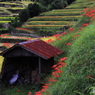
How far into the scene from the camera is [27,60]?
11.2 metres

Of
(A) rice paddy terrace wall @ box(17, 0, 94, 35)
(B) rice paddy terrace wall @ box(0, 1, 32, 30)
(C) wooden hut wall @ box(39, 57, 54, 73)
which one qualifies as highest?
(B) rice paddy terrace wall @ box(0, 1, 32, 30)

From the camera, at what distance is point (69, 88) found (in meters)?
4.99

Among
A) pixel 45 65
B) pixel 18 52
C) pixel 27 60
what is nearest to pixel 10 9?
pixel 27 60

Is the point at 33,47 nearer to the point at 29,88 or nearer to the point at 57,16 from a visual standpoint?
the point at 29,88

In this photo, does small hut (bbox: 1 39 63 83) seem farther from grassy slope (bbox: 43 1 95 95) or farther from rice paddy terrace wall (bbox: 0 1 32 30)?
rice paddy terrace wall (bbox: 0 1 32 30)

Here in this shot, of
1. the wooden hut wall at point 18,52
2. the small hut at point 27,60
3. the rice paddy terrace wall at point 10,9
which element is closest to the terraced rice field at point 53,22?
the rice paddy terrace wall at point 10,9

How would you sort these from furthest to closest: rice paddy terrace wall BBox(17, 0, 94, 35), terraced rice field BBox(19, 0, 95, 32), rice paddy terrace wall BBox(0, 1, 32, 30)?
rice paddy terrace wall BBox(0, 1, 32, 30)
terraced rice field BBox(19, 0, 95, 32)
rice paddy terrace wall BBox(17, 0, 94, 35)

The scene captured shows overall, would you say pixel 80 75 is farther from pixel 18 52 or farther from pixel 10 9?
pixel 10 9

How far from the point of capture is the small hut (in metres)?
9.06

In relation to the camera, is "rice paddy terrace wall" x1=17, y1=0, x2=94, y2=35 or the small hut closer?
the small hut

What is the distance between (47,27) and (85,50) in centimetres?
2372

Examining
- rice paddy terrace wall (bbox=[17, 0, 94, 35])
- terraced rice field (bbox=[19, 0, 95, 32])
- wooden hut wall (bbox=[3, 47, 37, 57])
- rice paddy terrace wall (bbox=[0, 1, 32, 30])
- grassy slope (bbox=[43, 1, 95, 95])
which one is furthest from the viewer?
rice paddy terrace wall (bbox=[0, 1, 32, 30])

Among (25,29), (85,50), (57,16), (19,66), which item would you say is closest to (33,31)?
(25,29)

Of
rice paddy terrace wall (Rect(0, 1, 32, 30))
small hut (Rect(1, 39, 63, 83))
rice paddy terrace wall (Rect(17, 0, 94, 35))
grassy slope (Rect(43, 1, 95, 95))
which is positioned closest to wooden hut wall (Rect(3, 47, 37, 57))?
small hut (Rect(1, 39, 63, 83))
